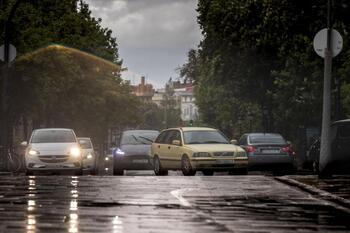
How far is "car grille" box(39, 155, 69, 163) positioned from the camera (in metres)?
27.0

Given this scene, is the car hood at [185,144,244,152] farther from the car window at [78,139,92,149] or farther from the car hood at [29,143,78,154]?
the car window at [78,139,92,149]

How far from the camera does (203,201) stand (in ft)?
50.3

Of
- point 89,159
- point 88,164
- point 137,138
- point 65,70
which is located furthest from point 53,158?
point 65,70

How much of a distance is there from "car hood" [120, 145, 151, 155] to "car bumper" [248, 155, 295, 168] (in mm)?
3826

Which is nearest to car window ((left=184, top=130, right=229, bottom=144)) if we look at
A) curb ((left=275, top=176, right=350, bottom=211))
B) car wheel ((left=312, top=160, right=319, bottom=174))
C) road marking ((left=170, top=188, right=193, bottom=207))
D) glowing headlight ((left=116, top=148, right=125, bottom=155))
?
glowing headlight ((left=116, top=148, right=125, bottom=155))

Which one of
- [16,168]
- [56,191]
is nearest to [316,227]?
[56,191]

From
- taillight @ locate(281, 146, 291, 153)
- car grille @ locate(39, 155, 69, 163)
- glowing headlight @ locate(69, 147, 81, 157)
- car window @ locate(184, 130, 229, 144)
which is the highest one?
car window @ locate(184, 130, 229, 144)

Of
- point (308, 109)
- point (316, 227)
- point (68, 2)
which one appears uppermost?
point (68, 2)

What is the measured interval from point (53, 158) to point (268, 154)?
26.8 feet

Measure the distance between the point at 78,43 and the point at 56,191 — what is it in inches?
1495

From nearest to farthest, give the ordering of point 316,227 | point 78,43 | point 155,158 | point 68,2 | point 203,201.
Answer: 1. point 316,227
2. point 203,201
3. point 155,158
4. point 78,43
5. point 68,2

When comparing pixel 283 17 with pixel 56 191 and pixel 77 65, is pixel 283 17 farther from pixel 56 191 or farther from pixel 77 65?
pixel 77 65

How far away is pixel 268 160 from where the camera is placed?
3127 centimetres

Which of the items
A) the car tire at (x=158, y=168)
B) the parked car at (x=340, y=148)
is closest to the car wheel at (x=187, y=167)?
the car tire at (x=158, y=168)
